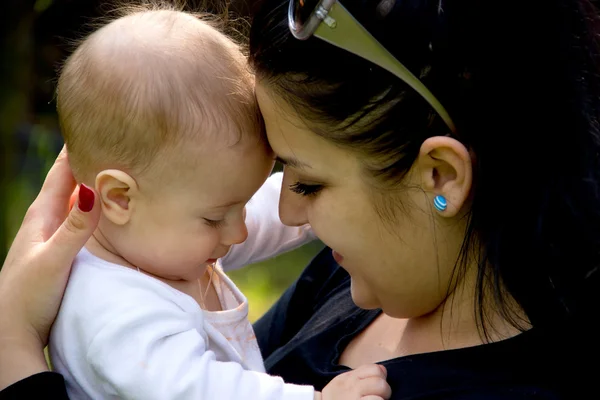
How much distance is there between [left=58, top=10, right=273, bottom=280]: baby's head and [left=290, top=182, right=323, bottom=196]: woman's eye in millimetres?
113

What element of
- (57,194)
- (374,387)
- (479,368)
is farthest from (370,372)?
(57,194)

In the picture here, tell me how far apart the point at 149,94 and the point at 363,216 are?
475mm

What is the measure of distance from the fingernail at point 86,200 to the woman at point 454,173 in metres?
0.06

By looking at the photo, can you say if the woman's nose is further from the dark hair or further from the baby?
the dark hair

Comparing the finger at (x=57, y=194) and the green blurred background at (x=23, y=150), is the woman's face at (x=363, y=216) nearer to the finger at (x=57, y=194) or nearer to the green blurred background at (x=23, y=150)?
the finger at (x=57, y=194)

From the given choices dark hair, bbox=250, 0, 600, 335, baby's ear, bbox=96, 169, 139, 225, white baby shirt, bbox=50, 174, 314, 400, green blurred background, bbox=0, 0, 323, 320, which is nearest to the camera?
dark hair, bbox=250, 0, 600, 335

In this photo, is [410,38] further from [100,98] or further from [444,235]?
[100,98]

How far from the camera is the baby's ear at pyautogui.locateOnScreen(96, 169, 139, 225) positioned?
6.08ft

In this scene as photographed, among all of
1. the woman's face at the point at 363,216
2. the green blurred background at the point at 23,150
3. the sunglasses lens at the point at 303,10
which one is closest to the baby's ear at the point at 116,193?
the woman's face at the point at 363,216

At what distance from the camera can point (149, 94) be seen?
1.81 meters

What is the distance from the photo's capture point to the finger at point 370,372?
70.3 inches

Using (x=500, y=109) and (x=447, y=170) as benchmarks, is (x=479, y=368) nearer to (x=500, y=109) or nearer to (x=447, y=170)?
(x=447, y=170)

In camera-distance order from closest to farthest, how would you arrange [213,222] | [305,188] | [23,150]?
[305,188], [213,222], [23,150]

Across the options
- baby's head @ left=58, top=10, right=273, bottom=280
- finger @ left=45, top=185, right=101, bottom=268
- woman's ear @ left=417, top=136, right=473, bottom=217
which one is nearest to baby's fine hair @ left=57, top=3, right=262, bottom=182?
baby's head @ left=58, top=10, right=273, bottom=280
